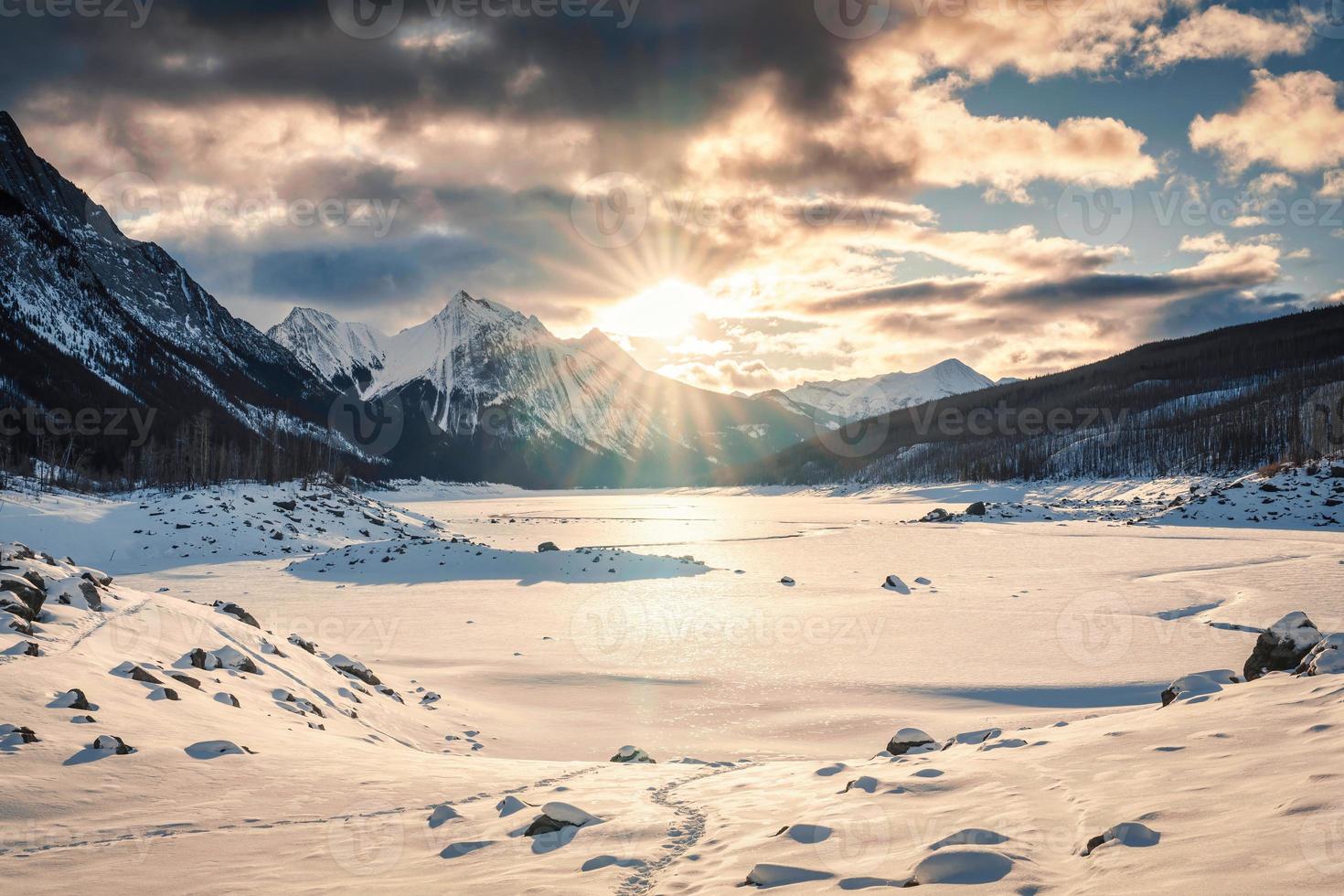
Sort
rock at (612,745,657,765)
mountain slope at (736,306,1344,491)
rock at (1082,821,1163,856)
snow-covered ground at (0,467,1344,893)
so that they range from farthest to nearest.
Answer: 1. mountain slope at (736,306,1344,491)
2. rock at (612,745,657,765)
3. snow-covered ground at (0,467,1344,893)
4. rock at (1082,821,1163,856)

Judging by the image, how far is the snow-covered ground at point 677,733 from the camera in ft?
14.9

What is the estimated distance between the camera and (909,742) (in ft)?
30.1

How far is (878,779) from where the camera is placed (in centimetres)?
645

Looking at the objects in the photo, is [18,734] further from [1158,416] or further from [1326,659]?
[1158,416]

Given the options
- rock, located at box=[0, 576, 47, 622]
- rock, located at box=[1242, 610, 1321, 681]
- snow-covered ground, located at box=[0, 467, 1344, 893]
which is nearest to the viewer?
snow-covered ground, located at box=[0, 467, 1344, 893]

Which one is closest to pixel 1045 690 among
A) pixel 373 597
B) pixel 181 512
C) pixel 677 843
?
pixel 677 843

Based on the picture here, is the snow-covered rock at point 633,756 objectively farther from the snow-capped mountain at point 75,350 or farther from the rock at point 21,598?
the snow-capped mountain at point 75,350

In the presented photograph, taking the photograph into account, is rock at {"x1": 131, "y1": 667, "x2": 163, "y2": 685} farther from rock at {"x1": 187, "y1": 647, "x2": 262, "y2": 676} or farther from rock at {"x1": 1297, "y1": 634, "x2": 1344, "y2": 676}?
rock at {"x1": 1297, "y1": 634, "x2": 1344, "y2": 676}

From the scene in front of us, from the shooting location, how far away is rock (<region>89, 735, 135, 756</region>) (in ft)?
21.8

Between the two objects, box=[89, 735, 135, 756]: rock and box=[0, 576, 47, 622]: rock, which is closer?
box=[89, 735, 135, 756]: rock

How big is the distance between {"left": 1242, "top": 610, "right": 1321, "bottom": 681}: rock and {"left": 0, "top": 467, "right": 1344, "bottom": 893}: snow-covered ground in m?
1.10

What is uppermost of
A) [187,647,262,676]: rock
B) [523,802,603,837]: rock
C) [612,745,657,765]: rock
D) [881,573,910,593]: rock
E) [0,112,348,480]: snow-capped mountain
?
[0,112,348,480]: snow-capped mountain

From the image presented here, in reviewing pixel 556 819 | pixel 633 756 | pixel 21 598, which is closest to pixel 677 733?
pixel 633 756

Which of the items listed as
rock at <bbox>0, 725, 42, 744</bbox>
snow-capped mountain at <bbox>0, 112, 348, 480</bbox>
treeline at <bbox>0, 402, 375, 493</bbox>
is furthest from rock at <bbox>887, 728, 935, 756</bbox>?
snow-capped mountain at <bbox>0, 112, 348, 480</bbox>
